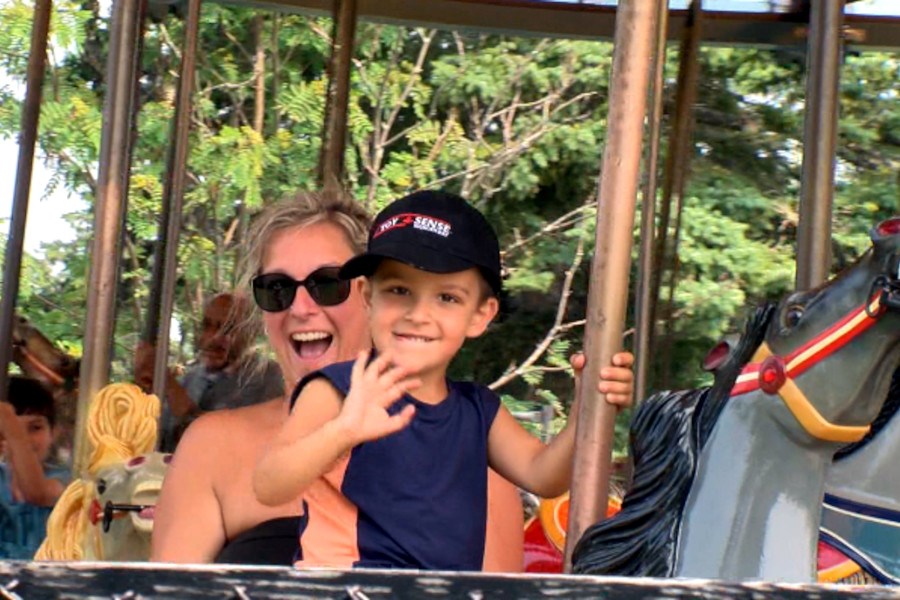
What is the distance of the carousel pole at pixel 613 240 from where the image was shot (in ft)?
6.28

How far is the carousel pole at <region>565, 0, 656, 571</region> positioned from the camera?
1915mm

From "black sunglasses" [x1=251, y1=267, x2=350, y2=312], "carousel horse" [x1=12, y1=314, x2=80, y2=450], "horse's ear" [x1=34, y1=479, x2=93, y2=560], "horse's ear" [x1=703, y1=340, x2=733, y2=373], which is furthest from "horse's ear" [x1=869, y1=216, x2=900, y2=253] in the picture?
"carousel horse" [x1=12, y1=314, x2=80, y2=450]

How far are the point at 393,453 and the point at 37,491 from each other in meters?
3.17

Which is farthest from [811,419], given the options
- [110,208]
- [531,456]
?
[110,208]

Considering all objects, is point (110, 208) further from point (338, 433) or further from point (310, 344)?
point (338, 433)

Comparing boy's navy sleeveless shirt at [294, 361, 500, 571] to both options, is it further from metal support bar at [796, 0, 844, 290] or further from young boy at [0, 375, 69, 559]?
young boy at [0, 375, 69, 559]

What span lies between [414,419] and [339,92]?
2938 millimetres

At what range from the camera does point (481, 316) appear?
204 cm

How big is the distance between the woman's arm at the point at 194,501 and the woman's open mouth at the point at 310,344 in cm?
15

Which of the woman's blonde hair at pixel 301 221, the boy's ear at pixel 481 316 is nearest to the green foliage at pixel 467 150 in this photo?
the woman's blonde hair at pixel 301 221

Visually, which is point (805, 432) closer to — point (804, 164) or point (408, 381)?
point (408, 381)

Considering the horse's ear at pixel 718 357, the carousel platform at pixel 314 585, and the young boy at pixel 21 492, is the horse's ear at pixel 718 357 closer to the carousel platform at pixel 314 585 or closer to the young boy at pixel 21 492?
the carousel platform at pixel 314 585

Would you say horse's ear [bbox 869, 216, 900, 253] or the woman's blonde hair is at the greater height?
the woman's blonde hair

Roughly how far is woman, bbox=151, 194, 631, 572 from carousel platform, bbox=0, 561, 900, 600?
4.02ft
